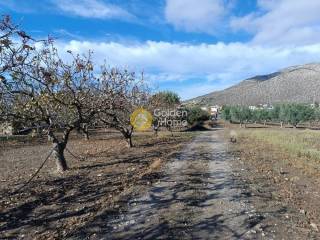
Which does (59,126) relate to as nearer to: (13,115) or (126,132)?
(13,115)

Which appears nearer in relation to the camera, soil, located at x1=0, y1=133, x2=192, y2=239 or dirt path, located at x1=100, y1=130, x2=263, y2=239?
dirt path, located at x1=100, y1=130, x2=263, y2=239

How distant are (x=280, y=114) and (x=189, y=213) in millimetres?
95268

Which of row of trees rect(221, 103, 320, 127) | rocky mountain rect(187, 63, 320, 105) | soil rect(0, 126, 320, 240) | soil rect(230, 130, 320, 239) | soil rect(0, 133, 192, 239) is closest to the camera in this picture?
soil rect(0, 126, 320, 240)

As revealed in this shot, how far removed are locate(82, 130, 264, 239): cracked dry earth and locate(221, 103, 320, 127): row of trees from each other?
277ft

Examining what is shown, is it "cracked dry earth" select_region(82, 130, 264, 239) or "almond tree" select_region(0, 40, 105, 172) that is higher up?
"almond tree" select_region(0, 40, 105, 172)

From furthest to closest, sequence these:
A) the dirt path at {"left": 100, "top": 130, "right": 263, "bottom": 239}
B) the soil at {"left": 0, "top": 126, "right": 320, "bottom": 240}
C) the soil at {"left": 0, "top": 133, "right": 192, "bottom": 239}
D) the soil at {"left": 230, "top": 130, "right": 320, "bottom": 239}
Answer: the soil at {"left": 0, "top": 133, "right": 192, "bottom": 239}, the soil at {"left": 230, "top": 130, "right": 320, "bottom": 239}, the soil at {"left": 0, "top": 126, "right": 320, "bottom": 240}, the dirt path at {"left": 100, "top": 130, "right": 263, "bottom": 239}

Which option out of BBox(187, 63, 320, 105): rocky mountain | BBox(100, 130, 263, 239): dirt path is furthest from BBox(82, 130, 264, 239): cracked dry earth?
BBox(187, 63, 320, 105): rocky mountain

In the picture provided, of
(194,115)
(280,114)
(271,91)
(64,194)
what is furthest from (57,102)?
(271,91)

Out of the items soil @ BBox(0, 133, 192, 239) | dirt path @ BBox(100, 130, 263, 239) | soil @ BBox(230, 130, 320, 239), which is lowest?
soil @ BBox(230, 130, 320, 239)

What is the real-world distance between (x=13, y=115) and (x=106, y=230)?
7.06m

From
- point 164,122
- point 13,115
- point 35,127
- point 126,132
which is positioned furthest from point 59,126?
point 164,122

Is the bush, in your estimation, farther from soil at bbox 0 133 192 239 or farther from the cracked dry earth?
the cracked dry earth

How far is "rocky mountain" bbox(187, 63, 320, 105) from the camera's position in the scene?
129500mm

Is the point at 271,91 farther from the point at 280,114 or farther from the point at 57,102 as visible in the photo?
the point at 57,102
